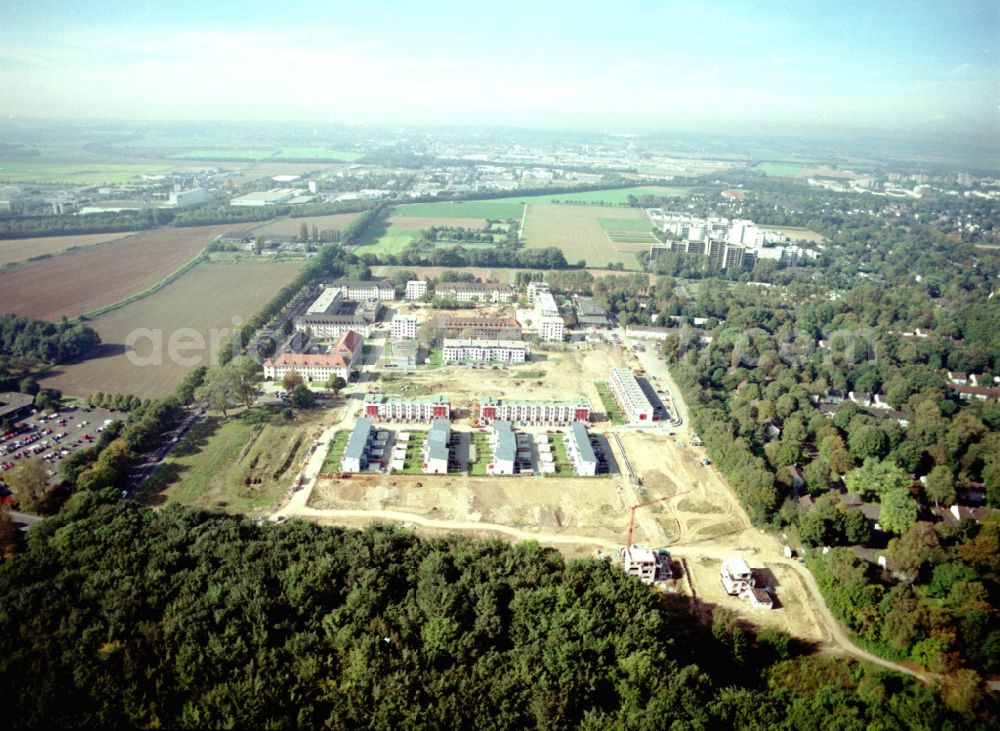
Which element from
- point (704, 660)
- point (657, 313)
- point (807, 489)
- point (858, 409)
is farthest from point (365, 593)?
point (657, 313)

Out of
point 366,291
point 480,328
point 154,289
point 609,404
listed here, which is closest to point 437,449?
point 609,404

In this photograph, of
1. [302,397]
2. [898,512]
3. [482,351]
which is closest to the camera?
[898,512]

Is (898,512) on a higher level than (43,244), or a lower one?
lower

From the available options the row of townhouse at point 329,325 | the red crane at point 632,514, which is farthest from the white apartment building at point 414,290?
the red crane at point 632,514

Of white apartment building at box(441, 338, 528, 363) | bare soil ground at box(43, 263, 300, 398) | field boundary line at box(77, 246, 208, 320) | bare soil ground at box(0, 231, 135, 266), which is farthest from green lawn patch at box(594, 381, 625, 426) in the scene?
bare soil ground at box(0, 231, 135, 266)

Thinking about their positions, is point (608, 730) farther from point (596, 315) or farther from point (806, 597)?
point (596, 315)

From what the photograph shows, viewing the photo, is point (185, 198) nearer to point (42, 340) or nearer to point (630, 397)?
point (42, 340)
